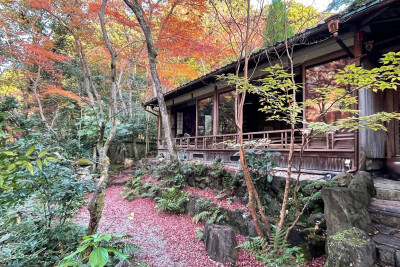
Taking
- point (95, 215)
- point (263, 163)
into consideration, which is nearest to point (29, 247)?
point (95, 215)

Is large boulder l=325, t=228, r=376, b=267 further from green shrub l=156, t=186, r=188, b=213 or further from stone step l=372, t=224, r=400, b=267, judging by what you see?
green shrub l=156, t=186, r=188, b=213

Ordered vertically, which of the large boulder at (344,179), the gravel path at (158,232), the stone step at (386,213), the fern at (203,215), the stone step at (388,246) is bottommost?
the gravel path at (158,232)

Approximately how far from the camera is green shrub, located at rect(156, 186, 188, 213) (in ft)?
18.3

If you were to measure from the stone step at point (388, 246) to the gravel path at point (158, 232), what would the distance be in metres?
1.60

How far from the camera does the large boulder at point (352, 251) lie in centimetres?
207

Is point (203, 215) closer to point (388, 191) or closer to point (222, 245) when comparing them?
point (222, 245)

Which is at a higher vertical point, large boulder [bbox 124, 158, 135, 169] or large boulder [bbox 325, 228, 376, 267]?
large boulder [bbox 325, 228, 376, 267]

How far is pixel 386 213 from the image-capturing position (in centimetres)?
282

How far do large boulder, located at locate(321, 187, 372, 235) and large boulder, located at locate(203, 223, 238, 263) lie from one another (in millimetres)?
1484

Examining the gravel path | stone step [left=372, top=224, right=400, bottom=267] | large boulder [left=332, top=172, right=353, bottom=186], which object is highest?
large boulder [left=332, top=172, right=353, bottom=186]

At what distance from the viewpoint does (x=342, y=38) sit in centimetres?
461

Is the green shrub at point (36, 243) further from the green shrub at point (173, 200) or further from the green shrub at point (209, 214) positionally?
the green shrub at point (209, 214)

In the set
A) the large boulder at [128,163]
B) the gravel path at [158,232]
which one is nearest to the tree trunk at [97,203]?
the gravel path at [158,232]

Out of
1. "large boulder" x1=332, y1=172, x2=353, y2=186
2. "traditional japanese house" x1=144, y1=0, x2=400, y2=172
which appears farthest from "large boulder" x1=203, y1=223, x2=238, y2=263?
"large boulder" x1=332, y1=172, x2=353, y2=186
